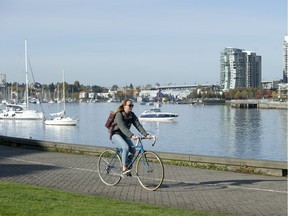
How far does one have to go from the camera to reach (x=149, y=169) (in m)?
11.4

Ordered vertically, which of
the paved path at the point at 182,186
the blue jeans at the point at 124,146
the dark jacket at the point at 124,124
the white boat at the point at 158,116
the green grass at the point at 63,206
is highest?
the dark jacket at the point at 124,124

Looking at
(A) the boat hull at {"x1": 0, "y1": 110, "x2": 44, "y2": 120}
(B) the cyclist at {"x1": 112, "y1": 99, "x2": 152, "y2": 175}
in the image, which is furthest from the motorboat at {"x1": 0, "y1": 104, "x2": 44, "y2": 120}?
(B) the cyclist at {"x1": 112, "y1": 99, "x2": 152, "y2": 175}

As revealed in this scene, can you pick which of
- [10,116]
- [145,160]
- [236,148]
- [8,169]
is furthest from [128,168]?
[10,116]

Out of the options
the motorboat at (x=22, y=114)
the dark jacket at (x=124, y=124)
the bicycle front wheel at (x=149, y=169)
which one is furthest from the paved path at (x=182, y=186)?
the motorboat at (x=22, y=114)

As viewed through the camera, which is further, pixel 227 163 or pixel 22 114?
pixel 22 114

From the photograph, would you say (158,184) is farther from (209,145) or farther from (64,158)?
(209,145)

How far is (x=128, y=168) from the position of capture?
1173 centimetres

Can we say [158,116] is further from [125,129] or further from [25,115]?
[125,129]

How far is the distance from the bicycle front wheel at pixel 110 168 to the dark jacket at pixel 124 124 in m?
0.67

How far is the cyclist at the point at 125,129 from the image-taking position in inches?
451

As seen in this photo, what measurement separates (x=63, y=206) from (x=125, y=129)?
3.26 metres

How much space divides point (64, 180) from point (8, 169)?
2.65 meters

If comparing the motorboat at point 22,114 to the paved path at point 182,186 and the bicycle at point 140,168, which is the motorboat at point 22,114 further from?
the bicycle at point 140,168

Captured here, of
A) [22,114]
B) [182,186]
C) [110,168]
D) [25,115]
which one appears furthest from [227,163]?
[22,114]
